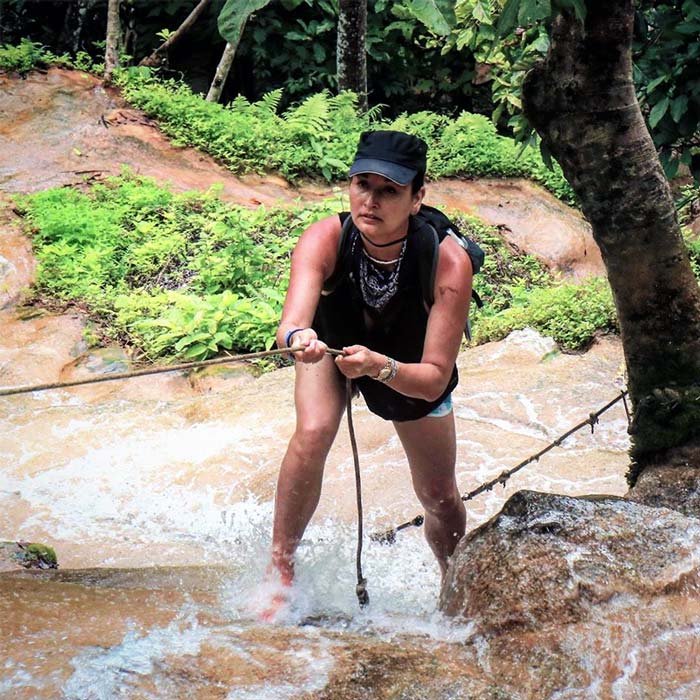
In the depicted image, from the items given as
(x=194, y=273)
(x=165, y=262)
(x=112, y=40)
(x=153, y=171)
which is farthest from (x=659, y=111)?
(x=112, y=40)

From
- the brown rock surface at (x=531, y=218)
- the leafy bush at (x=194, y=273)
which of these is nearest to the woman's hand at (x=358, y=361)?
the leafy bush at (x=194, y=273)

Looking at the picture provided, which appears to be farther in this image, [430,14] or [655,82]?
[655,82]

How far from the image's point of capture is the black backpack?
340cm

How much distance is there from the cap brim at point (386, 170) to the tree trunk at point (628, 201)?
79 cm

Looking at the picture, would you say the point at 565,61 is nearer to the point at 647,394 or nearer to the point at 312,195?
the point at 647,394

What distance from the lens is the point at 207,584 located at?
368cm

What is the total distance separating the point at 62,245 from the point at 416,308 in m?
6.55

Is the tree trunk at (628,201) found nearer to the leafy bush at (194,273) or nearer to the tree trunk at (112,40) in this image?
the leafy bush at (194,273)

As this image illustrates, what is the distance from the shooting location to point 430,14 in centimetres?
271

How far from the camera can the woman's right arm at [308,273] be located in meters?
3.36

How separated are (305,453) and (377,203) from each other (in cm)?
93

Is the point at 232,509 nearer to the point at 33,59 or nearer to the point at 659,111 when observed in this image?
the point at 659,111

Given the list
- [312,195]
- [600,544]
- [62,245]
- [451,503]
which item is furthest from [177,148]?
[600,544]

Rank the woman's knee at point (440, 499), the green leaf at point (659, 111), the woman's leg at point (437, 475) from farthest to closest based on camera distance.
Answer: the green leaf at point (659, 111) < the woman's knee at point (440, 499) < the woman's leg at point (437, 475)
